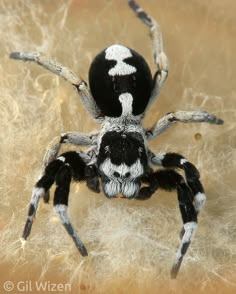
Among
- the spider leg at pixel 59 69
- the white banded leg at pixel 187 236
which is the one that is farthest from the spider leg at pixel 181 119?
the white banded leg at pixel 187 236

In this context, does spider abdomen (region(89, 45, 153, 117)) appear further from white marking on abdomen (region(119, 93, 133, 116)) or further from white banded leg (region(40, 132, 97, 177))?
white banded leg (region(40, 132, 97, 177))

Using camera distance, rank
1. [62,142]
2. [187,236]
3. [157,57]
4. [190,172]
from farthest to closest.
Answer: [157,57], [62,142], [190,172], [187,236]

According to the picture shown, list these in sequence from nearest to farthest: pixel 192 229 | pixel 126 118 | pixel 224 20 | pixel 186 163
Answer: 1. pixel 192 229
2. pixel 186 163
3. pixel 126 118
4. pixel 224 20

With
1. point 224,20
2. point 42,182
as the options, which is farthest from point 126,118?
point 224,20

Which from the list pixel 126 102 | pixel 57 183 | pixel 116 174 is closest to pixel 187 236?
pixel 116 174

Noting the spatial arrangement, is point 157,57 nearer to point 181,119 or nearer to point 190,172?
point 181,119

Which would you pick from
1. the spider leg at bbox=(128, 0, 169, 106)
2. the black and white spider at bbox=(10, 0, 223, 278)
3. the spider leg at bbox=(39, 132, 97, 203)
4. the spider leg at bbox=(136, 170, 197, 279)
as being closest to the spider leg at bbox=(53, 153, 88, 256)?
the black and white spider at bbox=(10, 0, 223, 278)

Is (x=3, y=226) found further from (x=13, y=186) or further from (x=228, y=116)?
(x=228, y=116)

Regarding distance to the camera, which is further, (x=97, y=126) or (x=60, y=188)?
(x=97, y=126)
